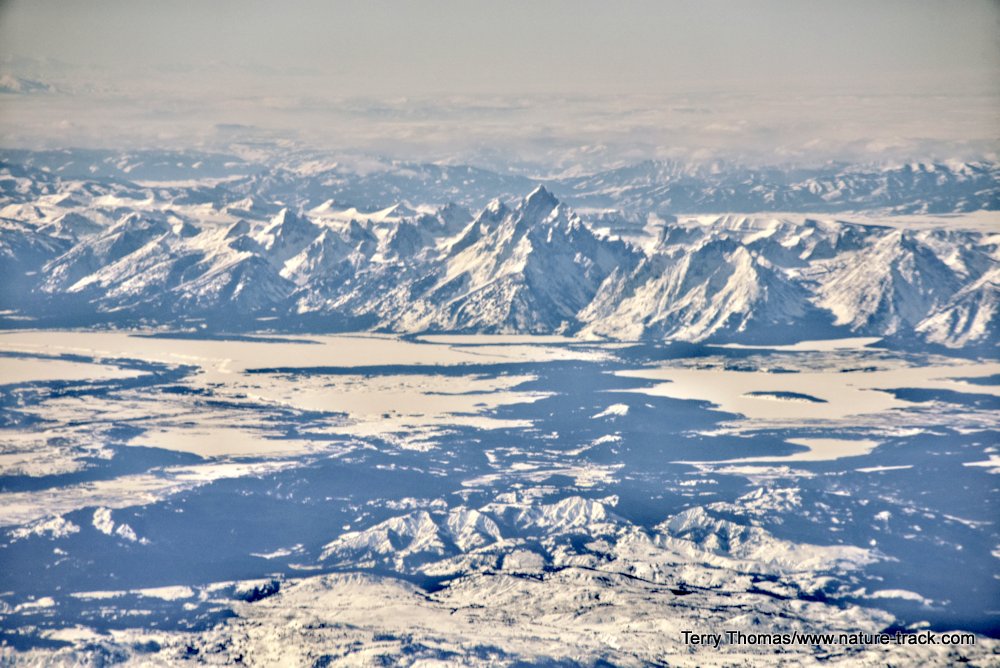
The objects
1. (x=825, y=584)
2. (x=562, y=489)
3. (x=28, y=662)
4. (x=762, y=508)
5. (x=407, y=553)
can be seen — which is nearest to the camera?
(x=28, y=662)

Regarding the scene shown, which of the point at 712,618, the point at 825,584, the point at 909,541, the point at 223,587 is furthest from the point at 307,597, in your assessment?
the point at 909,541

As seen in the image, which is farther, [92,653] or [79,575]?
[79,575]

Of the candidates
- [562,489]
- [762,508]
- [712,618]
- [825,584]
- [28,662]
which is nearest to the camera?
[28,662]

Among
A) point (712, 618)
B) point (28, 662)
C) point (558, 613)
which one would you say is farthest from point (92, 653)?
point (712, 618)

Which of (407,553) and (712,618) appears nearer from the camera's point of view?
(712,618)

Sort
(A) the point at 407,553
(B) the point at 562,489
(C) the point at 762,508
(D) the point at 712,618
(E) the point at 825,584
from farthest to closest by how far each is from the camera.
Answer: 1. (B) the point at 562,489
2. (C) the point at 762,508
3. (A) the point at 407,553
4. (E) the point at 825,584
5. (D) the point at 712,618

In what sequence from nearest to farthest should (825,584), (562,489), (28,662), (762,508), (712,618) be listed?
(28,662) < (712,618) < (825,584) < (762,508) < (562,489)

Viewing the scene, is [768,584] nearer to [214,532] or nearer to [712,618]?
[712,618]

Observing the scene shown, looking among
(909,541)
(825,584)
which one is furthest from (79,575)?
(909,541)

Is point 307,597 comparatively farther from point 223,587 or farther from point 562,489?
point 562,489
